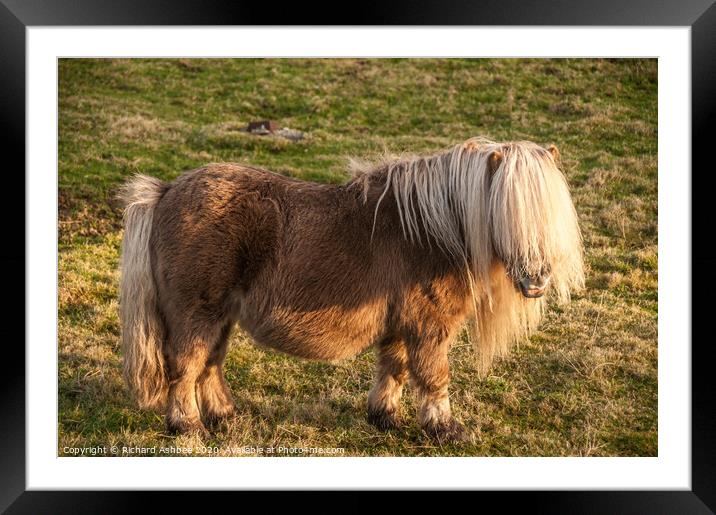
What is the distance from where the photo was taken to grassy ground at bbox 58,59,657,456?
17.8ft

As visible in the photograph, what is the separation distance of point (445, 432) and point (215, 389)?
6.42ft

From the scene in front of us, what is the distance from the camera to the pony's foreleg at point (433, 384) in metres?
Result: 4.80

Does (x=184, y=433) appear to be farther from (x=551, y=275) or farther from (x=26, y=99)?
(x=551, y=275)

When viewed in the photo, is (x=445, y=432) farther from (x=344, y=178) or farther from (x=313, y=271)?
(x=344, y=178)

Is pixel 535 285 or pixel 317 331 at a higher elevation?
pixel 535 285

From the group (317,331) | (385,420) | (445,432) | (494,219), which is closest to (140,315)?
(317,331)

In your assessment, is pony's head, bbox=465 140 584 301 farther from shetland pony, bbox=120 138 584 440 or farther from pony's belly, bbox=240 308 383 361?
pony's belly, bbox=240 308 383 361

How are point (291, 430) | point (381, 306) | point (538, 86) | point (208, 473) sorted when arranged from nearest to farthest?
point (208, 473) → point (381, 306) → point (291, 430) → point (538, 86)

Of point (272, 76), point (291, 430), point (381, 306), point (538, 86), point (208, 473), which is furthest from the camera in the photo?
point (272, 76)

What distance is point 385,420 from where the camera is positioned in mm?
5383

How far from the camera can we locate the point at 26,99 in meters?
4.31
